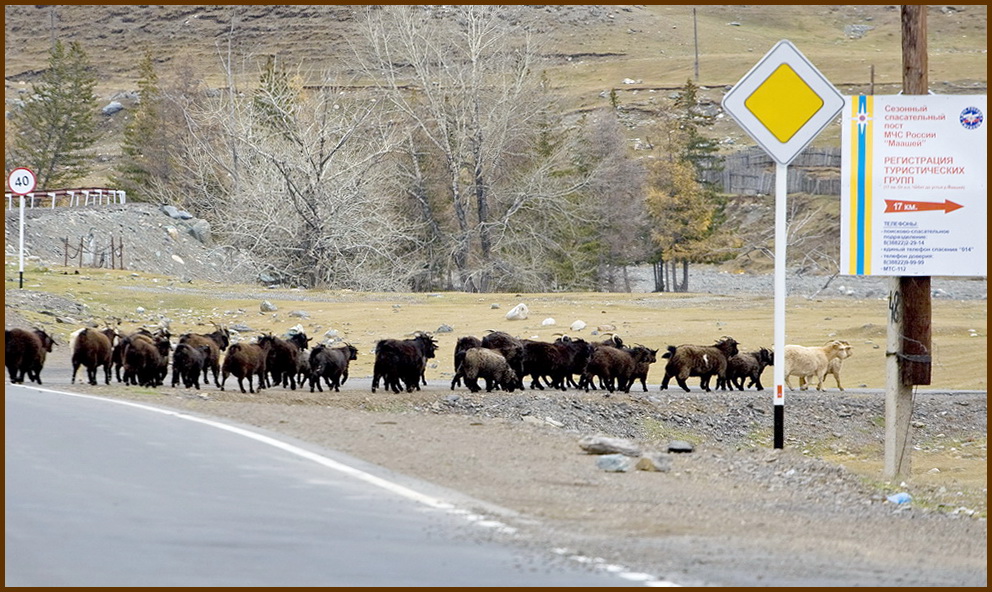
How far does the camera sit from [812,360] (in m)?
30.2

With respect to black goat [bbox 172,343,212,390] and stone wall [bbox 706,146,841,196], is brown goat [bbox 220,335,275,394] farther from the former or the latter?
stone wall [bbox 706,146,841,196]

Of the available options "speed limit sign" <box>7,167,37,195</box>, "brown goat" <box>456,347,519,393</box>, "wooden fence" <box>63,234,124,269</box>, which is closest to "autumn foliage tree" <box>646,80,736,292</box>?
"wooden fence" <box>63,234,124,269</box>

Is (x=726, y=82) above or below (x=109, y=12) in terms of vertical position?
below

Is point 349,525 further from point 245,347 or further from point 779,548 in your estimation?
point 245,347

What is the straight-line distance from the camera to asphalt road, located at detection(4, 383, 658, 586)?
804cm

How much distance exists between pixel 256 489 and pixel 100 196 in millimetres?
66464

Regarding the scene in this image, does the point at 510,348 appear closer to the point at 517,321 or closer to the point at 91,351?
the point at 91,351

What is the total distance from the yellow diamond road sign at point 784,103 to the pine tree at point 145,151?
78343 mm

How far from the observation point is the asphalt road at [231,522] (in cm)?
804

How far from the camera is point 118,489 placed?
10898 millimetres

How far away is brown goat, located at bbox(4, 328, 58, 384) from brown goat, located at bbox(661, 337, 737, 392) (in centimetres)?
1360

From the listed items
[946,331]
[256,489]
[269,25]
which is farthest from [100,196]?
[269,25]

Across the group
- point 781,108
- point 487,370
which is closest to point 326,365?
point 487,370

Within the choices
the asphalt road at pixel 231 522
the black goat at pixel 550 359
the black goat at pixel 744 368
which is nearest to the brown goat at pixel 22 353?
the asphalt road at pixel 231 522
